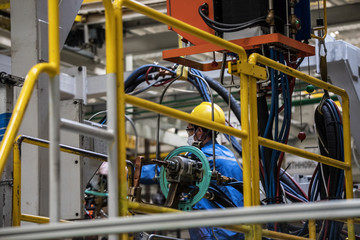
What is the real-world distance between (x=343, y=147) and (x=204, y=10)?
4.74ft

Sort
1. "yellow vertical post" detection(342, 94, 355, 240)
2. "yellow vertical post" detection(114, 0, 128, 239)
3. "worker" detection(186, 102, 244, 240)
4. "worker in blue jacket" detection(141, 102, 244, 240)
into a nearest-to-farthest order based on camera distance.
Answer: "yellow vertical post" detection(114, 0, 128, 239) < "yellow vertical post" detection(342, 94, 355, 240) < "worker in blue jacket" detection(141, 102, 244, 240) < "worker" detection(186, 102, 244, 240)

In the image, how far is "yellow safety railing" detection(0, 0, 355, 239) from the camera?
2.53 meters

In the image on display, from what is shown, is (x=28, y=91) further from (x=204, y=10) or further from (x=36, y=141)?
Result: (x=204, y=10)

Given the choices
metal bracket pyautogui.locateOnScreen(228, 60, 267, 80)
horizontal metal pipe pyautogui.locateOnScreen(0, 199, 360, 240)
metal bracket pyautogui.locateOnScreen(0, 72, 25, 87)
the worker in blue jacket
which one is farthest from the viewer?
the worker in blue jacket

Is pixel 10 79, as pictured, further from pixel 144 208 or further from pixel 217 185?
pixel 217 185

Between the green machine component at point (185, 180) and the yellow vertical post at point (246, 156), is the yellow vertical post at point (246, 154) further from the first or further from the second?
the green machine component at point (185, 180)

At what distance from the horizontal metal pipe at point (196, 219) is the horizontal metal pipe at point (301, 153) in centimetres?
157

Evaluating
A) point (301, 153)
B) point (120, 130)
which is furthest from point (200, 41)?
point (120, 130)

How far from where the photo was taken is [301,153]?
3.96 metres

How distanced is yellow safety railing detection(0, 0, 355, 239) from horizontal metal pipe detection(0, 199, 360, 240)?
43 centimetres

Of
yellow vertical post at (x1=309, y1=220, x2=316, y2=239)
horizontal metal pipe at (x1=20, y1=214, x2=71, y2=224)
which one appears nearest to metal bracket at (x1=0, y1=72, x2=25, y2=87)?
horizontal metal pipe at (x1=20, y1=214, x2=71, y2=224)

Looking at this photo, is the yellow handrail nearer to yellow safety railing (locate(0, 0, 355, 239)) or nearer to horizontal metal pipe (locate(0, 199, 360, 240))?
yellow safety railing (locate(0, 0, 355, 239))

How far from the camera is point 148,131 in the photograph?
49.7 ft

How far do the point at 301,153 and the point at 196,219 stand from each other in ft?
6.47
